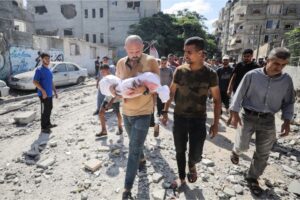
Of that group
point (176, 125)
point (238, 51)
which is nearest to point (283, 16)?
point (238, 51)

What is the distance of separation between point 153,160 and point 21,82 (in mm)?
9323

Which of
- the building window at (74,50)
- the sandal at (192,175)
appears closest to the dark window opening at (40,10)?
the building window at (74,50)

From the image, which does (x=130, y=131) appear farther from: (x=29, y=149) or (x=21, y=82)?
(x=21, y=82)

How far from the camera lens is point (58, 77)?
12.2 meters

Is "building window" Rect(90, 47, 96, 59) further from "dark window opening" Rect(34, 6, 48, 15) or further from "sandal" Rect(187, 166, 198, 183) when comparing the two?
"sandal" Rect(187, 166, 198, 183)

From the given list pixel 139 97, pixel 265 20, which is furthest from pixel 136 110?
pixel 265 20

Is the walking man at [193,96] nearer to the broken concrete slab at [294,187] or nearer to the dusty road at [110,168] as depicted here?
the dusty road at [110,168]

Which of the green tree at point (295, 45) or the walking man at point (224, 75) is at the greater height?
the green tree at point (295, 45)

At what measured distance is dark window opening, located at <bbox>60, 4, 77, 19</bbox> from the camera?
3522 cm

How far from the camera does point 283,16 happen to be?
38438 millimetres

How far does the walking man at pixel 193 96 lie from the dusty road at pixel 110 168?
0.69 m

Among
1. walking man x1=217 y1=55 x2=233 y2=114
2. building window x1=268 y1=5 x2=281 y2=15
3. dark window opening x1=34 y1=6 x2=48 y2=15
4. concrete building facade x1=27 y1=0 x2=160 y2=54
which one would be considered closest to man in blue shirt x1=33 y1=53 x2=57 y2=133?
walking man x1=217 y1=55 x2=233 y2=114

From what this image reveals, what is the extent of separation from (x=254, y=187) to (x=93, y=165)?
232 centimetres

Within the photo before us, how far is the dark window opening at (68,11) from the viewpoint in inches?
1387
